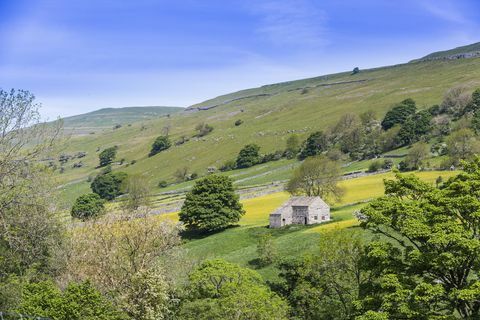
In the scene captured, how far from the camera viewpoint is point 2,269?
3572cm

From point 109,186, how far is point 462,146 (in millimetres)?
105180

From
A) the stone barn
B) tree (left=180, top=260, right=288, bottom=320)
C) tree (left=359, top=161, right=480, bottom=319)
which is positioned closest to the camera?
tree (left=359, top=161, right=480, bottom=319)

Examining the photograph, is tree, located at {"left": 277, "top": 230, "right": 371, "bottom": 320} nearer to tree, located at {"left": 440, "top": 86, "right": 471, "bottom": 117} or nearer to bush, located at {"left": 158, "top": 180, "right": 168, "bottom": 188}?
tree, located at {"left": 440, "top": 86, "right": 471, "bottom": 117}

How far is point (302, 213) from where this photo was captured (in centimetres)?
7394

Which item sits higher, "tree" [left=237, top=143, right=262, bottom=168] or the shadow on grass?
"tree" [left=237, top=143, right=262, bottom=168]

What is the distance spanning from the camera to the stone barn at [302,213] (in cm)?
7300

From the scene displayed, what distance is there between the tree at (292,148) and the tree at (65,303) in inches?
5386

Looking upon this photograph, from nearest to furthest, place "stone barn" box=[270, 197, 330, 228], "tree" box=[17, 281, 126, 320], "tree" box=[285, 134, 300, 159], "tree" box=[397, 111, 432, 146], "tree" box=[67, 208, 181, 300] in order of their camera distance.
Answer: "tree" box=[17, 281, 126, 320]
"tree" box=[67, 208, 181, 300]
"stone barn" box=[270, 197, 330, 228]
"tree" box=[397, 111, 432, 146]
"tree" box=[285, 134, 300, 159]

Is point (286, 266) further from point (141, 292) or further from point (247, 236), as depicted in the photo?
point (247, 236)

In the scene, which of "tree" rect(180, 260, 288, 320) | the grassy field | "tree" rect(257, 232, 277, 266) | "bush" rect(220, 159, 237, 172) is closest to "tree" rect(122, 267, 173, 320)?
"tree" rect(180, 260, 288, 320)

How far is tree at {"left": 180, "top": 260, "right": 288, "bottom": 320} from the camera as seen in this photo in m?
31.4

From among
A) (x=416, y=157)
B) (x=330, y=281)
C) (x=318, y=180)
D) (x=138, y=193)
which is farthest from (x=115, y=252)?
(x=416, y=157)

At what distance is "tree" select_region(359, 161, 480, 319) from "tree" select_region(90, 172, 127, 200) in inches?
5200

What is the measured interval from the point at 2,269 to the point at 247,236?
42414mm
